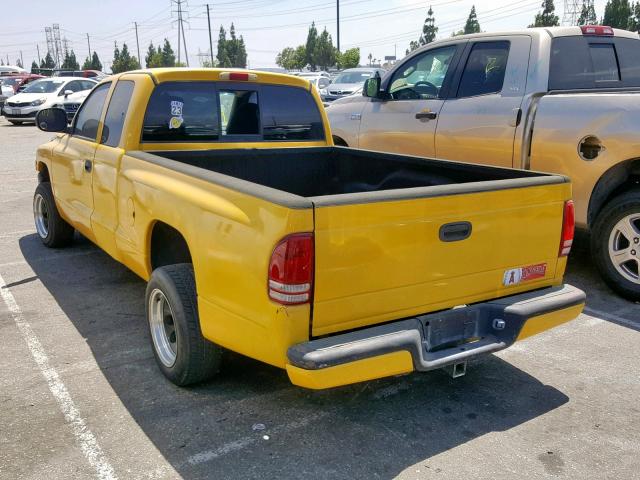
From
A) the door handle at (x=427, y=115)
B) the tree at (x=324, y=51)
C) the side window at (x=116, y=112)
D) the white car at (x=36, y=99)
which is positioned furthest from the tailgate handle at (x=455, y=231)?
the tree at (x=324, y=51)

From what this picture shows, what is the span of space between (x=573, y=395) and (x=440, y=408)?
0.83m

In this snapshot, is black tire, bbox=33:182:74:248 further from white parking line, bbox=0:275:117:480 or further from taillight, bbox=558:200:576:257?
taillight, bbox=558:200:576:257

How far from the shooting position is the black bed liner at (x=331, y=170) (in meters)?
3.78

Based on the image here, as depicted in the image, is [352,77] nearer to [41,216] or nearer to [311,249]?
[41,216]

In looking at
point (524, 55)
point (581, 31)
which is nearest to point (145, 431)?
point (524, 55)

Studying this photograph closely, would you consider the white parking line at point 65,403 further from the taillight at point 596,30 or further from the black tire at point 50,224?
the taillight at point 596,30

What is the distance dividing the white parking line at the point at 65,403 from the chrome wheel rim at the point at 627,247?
164 inches

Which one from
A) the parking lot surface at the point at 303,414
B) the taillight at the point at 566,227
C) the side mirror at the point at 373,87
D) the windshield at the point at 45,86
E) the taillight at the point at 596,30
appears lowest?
the parking lot surface at the point at 303,414

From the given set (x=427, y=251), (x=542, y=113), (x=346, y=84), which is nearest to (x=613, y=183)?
(x=542, y=113)

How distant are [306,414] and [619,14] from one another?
205 ft

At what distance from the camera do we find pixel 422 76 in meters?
6.67

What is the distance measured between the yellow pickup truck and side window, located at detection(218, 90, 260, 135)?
18 millimetres

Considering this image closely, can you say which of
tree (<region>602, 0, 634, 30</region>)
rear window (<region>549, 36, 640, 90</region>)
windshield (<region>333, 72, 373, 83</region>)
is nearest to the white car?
windshield (<region>333, 72, 373, 83</region>)

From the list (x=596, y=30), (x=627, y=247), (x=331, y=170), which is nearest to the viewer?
(x=627, y=247)
